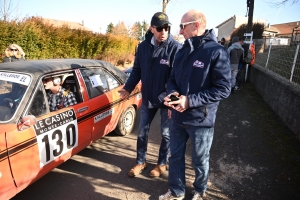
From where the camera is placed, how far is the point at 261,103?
6598 mm

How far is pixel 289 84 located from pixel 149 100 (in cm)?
421

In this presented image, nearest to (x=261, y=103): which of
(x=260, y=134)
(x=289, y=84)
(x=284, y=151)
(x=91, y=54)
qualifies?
(x=289, y=84)

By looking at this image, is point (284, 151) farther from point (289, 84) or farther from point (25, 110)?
point (25, 110)

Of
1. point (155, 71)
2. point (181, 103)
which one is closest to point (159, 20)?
point (155, 71)

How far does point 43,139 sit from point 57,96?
0.79 m

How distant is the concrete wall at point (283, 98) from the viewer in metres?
4.33

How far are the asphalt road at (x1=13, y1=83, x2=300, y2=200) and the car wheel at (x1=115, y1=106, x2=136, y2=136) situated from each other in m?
0.15

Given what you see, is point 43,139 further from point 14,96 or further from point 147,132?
point 147,132

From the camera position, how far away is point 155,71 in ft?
8.70

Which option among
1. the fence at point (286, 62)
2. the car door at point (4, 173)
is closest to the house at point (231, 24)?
the fence at point (286, 62)

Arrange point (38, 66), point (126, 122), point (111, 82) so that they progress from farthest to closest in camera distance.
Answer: point (126, 122)
point (111, 82)
point (38, 66)

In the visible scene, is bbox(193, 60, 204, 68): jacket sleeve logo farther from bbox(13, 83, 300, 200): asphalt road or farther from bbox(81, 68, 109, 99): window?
bbox(81, 68, 109, 99): window

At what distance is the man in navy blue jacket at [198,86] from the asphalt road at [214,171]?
2.64 feet

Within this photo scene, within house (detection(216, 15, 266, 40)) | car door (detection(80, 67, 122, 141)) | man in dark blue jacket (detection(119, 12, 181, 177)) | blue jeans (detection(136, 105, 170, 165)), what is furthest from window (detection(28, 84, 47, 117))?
house (detection(216, 15, 266, 40))
